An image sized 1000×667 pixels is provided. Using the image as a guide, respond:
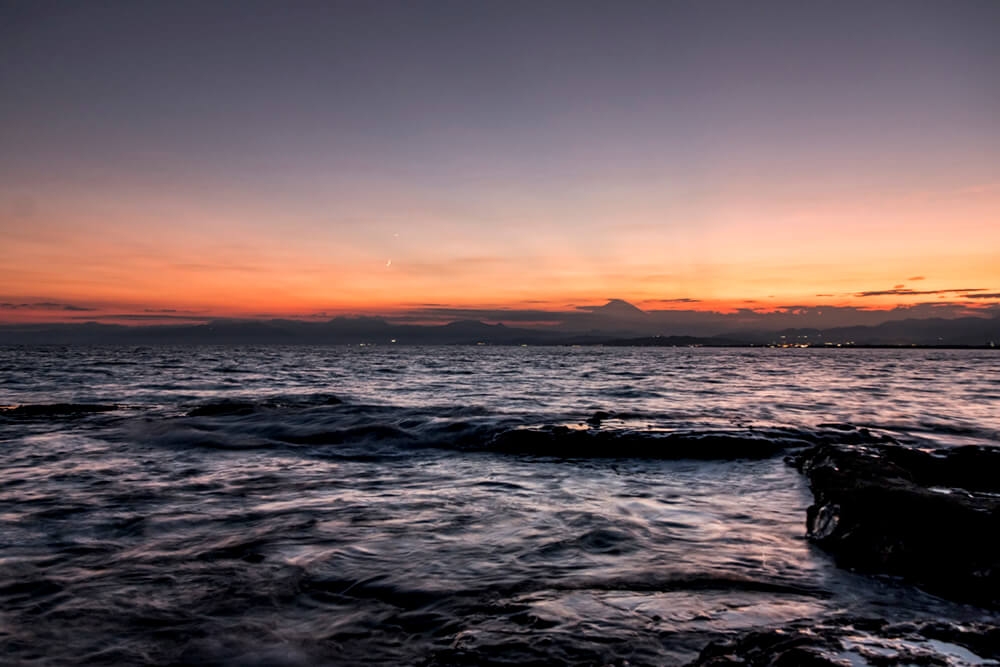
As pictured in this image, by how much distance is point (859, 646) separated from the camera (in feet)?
10.6

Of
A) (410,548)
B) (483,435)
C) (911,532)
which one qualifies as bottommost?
(483,435)

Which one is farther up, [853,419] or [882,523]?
[882,523]

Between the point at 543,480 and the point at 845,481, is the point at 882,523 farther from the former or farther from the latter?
the point at 543,480

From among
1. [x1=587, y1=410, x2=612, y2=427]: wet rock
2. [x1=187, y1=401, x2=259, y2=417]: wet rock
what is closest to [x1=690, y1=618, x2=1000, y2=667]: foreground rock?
[x1=587, y1=410, x2=612, y2=427]: wet rock

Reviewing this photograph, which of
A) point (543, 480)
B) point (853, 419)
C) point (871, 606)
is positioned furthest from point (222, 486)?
point (853, 419)

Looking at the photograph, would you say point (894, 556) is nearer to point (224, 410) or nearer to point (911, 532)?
point (911, 532)

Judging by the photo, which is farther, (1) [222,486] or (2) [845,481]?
(1) [222,486]

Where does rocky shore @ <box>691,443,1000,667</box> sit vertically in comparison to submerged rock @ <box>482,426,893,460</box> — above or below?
above

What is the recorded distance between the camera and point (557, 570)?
5.00 metres

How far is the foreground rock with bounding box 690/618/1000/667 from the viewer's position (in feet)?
9.84

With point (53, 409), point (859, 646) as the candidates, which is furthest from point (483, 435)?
point (53, 409)

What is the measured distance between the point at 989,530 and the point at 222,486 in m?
9.16

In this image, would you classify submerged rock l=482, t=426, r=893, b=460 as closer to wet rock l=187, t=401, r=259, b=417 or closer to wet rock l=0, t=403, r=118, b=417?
wet rock l=187, t=401, r=259, b=417

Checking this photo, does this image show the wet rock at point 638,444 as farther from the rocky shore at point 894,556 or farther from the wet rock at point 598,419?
the rocky shore at point 894,556
